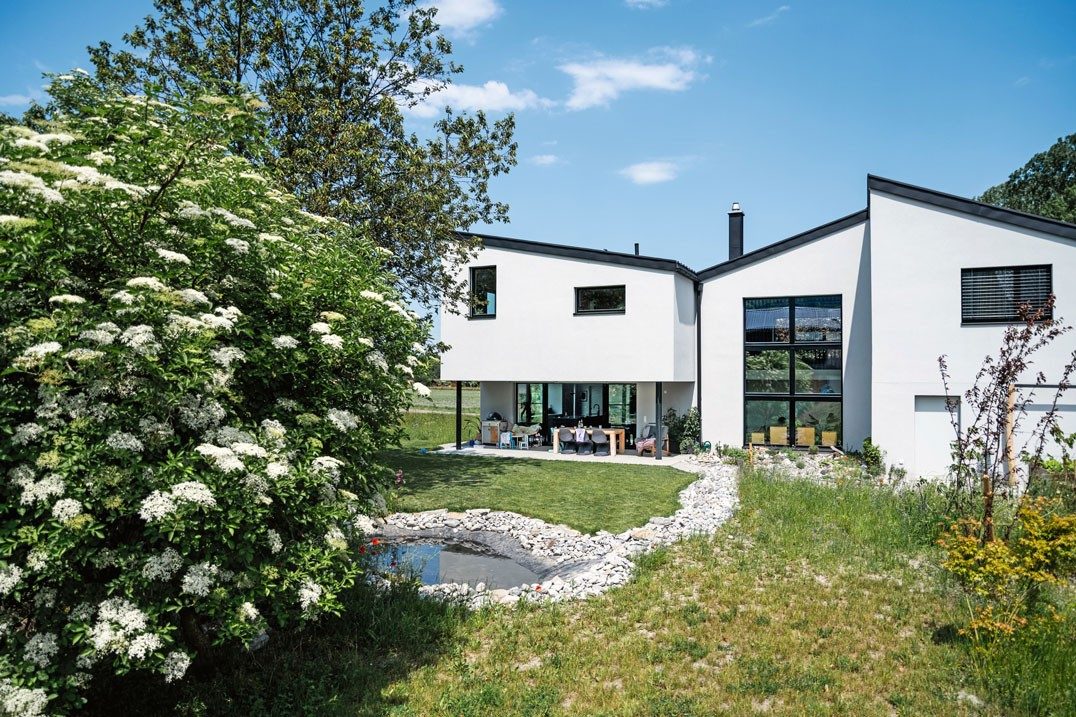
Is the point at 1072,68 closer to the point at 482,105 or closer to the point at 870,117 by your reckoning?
the point at 870,117

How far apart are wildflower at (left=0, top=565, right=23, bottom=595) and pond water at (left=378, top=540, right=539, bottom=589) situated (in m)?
4.30

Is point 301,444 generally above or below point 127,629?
above

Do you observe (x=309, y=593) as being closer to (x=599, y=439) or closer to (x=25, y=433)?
(x=25, y=433)

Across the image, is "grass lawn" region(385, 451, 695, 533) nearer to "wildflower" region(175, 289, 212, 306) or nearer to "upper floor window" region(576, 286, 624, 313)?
"upper floor window" region(576, 286, 624, 313)

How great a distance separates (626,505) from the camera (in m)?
11.5

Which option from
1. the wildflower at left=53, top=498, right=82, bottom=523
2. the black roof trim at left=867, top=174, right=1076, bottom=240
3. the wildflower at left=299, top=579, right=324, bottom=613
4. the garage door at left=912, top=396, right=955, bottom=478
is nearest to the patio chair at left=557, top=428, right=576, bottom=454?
the garage door at left=912, top=396, right=955, bottom=478

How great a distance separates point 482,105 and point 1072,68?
58.9 feet

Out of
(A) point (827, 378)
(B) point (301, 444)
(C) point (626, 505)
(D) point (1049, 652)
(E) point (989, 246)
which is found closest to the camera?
(B) point (301, 444)

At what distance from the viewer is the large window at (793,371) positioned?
58.8 feet

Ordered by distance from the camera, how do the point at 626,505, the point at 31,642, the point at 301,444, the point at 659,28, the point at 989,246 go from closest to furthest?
the point at 31,642 → the point at 301,444 → the point at 626,505 → the point at 659,28 → the point at 989,246

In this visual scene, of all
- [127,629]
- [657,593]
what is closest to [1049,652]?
[657,593]

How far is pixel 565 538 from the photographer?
375 inches

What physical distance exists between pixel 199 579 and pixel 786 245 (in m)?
18.1

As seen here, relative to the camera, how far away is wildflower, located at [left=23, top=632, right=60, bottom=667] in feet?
10.9
